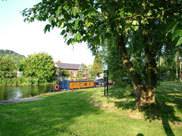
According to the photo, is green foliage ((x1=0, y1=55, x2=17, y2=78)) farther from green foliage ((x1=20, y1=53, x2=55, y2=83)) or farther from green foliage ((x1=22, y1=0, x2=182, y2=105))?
green foliage ((x1=22, y1=0, x2=182, y2=105))

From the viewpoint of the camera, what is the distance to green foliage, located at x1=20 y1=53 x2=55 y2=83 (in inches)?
1703

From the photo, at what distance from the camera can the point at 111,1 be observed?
5.07 metres

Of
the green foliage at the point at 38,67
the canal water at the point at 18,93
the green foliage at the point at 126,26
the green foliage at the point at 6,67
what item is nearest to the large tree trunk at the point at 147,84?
the green foliage at the point at 126,26

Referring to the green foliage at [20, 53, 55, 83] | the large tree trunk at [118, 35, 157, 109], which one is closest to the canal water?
the large tree trunk at [118, 35, 157, 109]

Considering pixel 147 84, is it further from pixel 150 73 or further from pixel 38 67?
pixel 38 67

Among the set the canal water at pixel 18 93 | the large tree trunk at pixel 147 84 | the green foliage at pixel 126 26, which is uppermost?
the green foliage at pixel 126 26

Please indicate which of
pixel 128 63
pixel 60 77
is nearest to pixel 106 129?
pixel 128 63

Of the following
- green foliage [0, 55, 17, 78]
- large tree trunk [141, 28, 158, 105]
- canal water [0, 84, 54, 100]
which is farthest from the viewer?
green foliage [0, 55, 17, 78]

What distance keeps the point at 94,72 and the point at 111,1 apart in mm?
63011

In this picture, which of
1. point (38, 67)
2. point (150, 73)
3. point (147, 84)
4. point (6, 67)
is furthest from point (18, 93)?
point (6, 67)

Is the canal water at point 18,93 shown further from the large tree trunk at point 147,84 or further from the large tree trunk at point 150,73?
the large tree trunk at point 150,73

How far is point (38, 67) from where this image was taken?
4362 cm

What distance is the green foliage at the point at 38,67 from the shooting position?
43.2 meters

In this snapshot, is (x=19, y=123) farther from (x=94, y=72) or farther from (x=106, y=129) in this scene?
(x=94, y=72)
